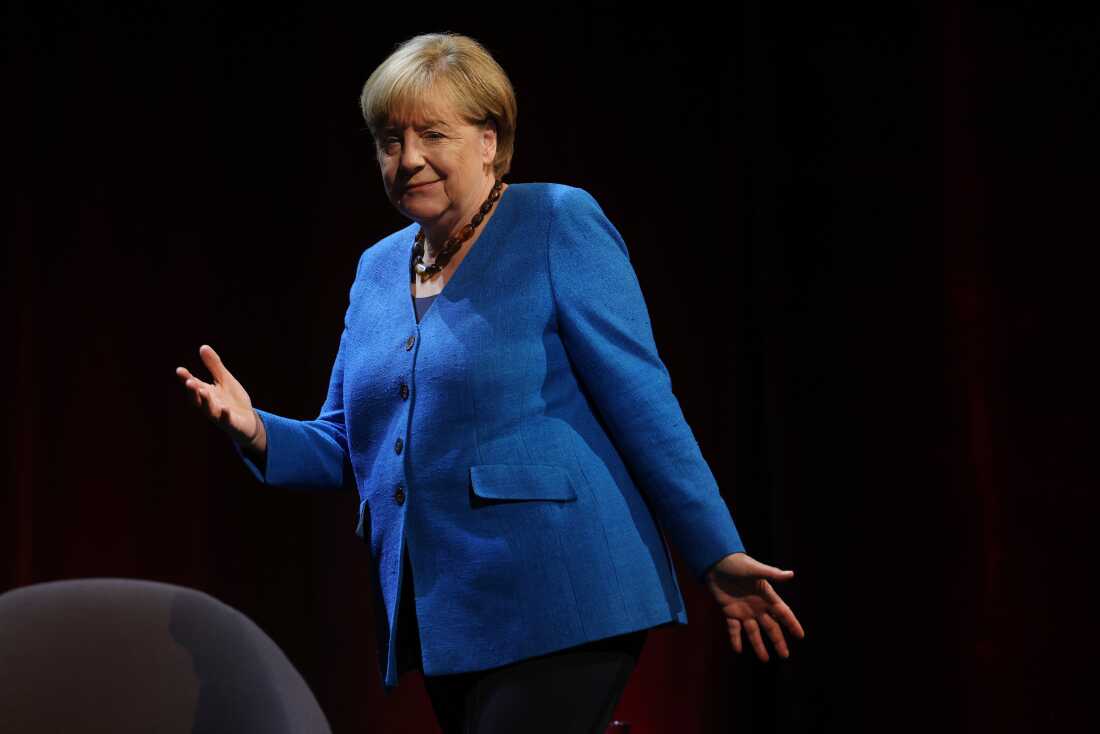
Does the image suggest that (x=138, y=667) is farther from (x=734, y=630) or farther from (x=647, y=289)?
(x=647, y=289)

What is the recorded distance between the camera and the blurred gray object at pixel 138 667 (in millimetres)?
1679

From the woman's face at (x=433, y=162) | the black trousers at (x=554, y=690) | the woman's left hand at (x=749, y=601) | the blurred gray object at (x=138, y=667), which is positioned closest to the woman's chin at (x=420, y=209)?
the woman's face at (x=433, y=162)

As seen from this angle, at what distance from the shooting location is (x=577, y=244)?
137 cm

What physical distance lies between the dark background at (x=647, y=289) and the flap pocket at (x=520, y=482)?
1.23 meters

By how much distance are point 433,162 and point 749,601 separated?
0.60m

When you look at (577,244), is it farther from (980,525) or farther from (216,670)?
(980,525)

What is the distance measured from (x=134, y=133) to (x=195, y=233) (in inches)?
10.6

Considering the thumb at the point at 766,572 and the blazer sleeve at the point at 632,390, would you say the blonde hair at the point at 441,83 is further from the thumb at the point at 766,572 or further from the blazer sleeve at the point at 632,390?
the thumb at the point at 766,572

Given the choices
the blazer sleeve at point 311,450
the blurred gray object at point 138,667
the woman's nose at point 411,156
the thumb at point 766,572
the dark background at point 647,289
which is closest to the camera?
the thumb at point 766,572

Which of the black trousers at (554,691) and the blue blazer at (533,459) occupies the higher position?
the blue blazer at (533,459)

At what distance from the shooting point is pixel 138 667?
5.72ft

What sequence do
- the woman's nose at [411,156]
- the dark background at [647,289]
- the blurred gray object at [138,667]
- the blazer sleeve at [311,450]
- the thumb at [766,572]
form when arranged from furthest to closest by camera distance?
the dark background at [647,289] < the blurred gray object at [138,667] < the blazer sleeve at [311,450] < the woman's nose at [411,156] < the thumb at [766,572]

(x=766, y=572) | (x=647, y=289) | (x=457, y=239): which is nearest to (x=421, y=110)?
(x=457, y=239)

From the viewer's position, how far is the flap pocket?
4.25 feet
